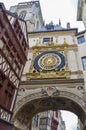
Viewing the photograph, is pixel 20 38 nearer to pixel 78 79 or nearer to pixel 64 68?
pixel 64 68

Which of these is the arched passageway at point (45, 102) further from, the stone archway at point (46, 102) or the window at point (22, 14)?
the window at point (22, 14)

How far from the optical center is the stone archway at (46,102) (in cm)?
1202

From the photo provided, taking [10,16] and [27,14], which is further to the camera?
[27,14]

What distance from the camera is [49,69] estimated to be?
14172 millimetres

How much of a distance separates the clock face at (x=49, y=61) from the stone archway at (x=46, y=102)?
2.17 metres

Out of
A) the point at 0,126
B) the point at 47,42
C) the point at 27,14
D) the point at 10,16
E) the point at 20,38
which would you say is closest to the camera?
the point at 0,126

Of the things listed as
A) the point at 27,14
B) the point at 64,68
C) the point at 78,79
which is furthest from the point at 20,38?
the point at 27,14

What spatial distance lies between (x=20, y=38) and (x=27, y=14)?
19.4 meters

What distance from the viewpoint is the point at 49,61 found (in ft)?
48.5

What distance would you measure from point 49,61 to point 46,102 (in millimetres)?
3656

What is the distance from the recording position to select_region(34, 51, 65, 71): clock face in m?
14.3

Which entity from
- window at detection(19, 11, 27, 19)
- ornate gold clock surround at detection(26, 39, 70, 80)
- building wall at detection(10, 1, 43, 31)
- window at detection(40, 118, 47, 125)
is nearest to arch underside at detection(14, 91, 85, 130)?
ornate gold clock surround at detection(26, 39, 70, 80)

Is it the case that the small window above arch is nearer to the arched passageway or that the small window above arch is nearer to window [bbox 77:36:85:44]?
window [bbox 77:36:85:44]

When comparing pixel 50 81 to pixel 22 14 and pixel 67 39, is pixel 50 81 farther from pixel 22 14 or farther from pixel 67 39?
pixel 22 14
